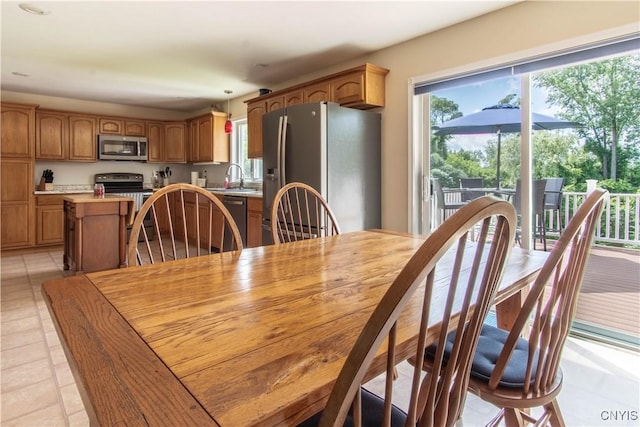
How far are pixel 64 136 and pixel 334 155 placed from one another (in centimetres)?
478

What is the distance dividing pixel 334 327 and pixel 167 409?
370mm

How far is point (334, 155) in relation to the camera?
3275 millimetres

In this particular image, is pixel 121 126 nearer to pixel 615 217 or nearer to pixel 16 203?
pixel 16 203

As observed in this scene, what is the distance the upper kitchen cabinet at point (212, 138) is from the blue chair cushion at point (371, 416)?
5520 millimetres

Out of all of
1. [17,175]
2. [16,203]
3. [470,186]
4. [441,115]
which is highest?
[441,115]

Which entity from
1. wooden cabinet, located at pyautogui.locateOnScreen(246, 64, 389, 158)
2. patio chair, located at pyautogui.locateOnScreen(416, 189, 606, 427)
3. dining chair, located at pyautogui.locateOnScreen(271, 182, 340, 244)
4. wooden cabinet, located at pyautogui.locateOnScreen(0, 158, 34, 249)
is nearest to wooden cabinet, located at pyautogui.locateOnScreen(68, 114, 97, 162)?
wooden cabinet, located at pyautogui.locateOnScreen(0, 158, 34, 249)

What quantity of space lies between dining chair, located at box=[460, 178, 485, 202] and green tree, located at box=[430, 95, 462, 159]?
11.9 inches

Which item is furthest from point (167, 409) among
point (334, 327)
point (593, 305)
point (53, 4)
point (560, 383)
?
point (53, 4)

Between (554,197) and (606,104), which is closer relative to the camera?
(606,104)

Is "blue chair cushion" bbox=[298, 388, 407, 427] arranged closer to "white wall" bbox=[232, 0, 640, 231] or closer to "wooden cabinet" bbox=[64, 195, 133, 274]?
"white wall" bbox=[232, 0, 640, 231]

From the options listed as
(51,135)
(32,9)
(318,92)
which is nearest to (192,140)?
(51,135)

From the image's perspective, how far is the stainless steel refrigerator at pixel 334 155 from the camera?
10.6 ft

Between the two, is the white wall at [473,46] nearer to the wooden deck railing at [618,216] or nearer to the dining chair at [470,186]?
the dining chair at [470,186]

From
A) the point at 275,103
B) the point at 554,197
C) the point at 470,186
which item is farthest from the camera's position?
the point at 275,103
